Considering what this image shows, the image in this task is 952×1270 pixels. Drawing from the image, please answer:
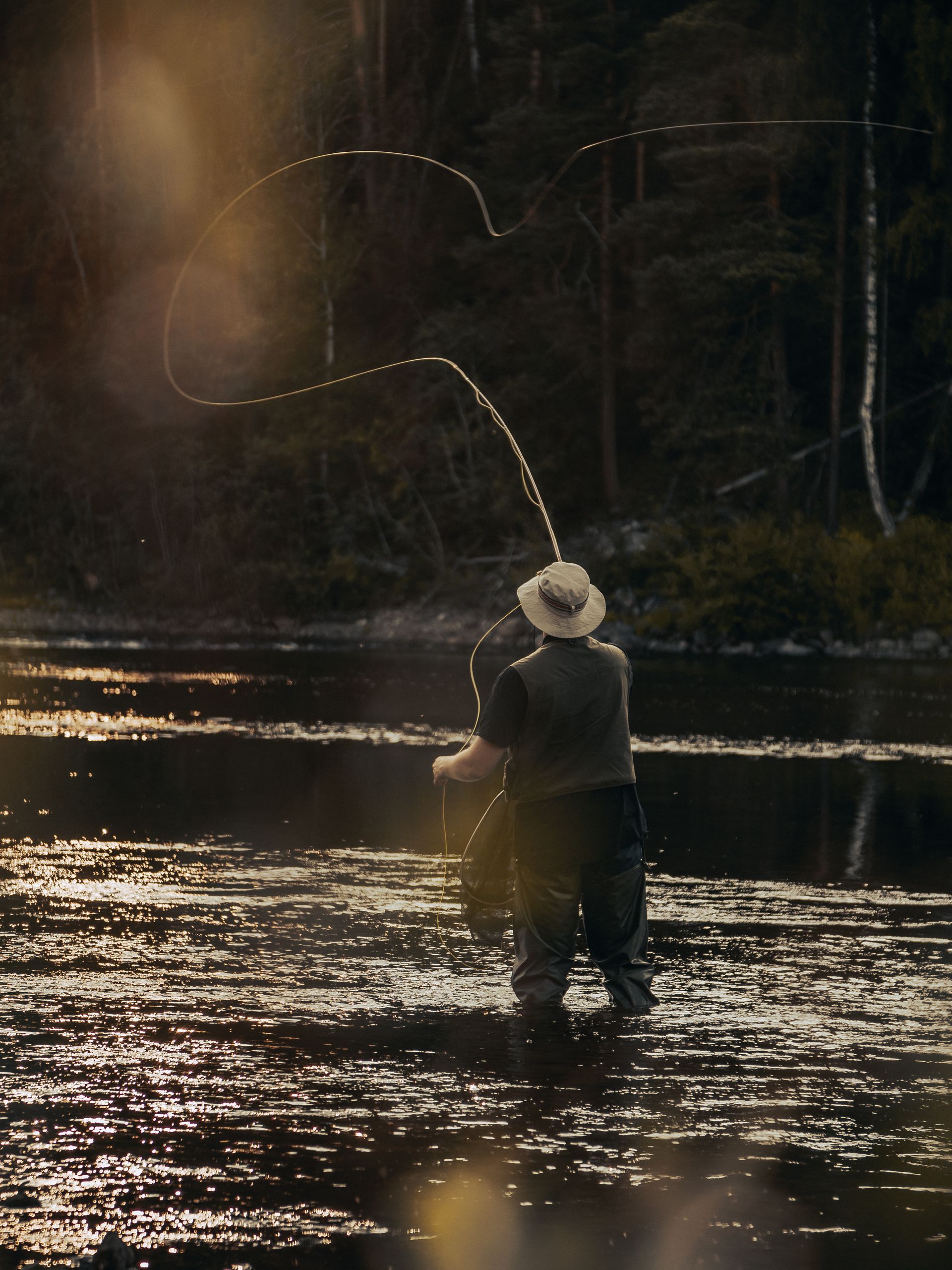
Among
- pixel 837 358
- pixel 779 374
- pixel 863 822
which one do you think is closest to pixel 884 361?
pixel 837 358

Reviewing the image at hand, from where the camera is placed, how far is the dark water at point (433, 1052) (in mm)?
4277

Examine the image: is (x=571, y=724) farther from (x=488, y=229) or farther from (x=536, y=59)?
(x=536, y=59)

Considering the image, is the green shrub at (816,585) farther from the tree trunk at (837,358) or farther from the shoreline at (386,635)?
the tree trunk at (837,358)

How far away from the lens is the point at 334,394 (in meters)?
51.4

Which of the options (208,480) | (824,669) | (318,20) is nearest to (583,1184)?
(824,669)

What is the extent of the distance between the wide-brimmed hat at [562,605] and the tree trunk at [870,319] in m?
35.0

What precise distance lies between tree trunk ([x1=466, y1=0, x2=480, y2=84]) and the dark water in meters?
48.4

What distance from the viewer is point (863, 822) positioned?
12.5 meters

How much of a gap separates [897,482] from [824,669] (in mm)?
13578

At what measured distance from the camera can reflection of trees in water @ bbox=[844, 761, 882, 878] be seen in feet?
34.3

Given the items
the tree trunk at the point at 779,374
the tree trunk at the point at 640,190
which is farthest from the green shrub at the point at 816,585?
the tree trunk at the point at 640,190

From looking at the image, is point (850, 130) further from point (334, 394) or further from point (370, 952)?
point (370, 952)

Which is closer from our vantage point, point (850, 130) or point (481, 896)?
point (481, 896)

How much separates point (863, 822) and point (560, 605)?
22.3 feet
